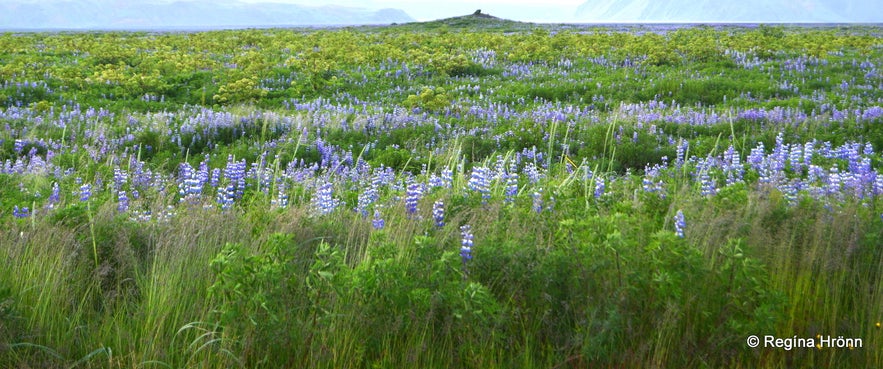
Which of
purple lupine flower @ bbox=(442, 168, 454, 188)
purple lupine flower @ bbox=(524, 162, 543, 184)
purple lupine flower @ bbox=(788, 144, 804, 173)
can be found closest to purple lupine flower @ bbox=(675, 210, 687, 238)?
purple lupine flower @ bbox=(442, 168, 454, 188)

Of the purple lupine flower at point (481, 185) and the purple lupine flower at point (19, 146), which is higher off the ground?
the purple lupine flower at point (481, 185)

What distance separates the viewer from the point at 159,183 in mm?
7492

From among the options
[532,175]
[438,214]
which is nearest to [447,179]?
[532,175]

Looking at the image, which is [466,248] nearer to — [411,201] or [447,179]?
[411,201]

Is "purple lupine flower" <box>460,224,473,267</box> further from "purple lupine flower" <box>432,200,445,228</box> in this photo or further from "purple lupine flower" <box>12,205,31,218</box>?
"purple lupine flower" <box>12,205,31,218</box>

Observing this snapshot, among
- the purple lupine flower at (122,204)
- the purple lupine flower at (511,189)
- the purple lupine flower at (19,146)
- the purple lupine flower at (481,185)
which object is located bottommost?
the purple lupine flower at (19,146)

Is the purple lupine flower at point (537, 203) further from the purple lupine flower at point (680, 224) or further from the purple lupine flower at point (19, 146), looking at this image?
the purple lupine flower at point (19, 146)

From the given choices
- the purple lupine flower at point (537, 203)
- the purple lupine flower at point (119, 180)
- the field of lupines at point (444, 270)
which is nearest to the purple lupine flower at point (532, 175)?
the field of lupines at point (444, 270)

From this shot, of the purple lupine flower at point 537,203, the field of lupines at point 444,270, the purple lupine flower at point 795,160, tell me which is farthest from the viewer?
the purple lupine flower at point 795,160

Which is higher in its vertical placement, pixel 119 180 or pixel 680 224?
pixel 680 224

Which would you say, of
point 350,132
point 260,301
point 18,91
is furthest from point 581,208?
point 18,91

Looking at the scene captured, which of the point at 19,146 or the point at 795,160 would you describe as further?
the point at 19,146

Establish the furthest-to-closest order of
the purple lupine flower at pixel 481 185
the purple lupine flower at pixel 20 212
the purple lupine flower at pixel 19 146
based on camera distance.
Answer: the purple lupine flower at pixel 19 146 < the purple lupine flower at pixel 481 185 < the purple lupine flower at pixel 20 212

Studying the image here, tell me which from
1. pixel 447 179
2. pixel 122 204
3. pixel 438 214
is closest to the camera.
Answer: pixel 438 214
